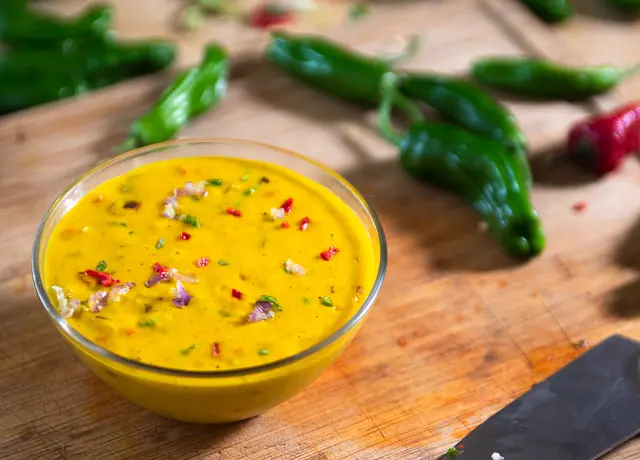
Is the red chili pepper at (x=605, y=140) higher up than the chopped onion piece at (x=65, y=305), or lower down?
lower down

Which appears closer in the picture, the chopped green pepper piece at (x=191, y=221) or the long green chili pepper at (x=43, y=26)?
the chopped green pepper piece at (x=191, y=221)

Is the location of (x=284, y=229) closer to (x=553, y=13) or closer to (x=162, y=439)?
(x=162, y=439)

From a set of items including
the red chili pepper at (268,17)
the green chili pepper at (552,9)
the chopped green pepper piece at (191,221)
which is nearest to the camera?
the chopped green pepper piece at (191,221)

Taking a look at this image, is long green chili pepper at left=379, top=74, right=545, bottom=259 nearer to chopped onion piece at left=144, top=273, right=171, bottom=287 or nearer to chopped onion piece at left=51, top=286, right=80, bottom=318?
chopped onion piece at left=144, top=273, right=171, bottom=287

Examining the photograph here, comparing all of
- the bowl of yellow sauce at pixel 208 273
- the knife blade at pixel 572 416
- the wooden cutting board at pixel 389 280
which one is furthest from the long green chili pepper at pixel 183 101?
the knife blade at pixel 572 416

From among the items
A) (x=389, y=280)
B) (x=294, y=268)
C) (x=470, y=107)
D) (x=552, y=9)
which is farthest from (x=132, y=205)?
(x=552, y=9)

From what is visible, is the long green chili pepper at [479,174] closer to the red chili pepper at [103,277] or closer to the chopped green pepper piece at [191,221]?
the chopped green pepper piece at [191,221]

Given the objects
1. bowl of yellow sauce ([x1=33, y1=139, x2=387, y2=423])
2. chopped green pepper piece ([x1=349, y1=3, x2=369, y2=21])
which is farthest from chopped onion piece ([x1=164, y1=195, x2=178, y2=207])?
chopped green pepper piece ([x1=349, y1=3, x2=369, y2=21])
